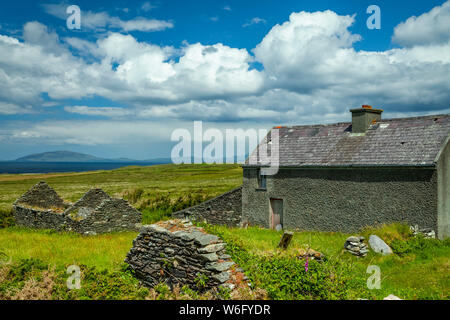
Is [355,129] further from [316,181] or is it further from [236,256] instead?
[236,256]

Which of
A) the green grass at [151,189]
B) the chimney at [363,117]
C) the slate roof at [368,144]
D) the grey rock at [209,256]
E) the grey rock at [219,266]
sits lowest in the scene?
the green grass at [151,189]

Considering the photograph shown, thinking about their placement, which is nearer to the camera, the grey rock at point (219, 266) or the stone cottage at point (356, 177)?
the grey rock at point (219, 266)

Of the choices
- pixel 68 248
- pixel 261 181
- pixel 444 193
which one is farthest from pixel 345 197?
pixel 68 248

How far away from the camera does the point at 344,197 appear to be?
2155 cm

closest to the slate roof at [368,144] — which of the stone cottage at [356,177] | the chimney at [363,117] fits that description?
the stone cottage at [356,177]

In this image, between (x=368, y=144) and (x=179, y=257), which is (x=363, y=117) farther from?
(x=179, y=257)

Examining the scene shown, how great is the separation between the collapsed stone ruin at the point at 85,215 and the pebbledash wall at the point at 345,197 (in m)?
8.44

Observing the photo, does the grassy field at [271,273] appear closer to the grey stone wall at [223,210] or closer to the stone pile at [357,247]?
the stone pile at [357,247]

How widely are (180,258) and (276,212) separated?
16.0 m

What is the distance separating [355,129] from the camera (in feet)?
77.9

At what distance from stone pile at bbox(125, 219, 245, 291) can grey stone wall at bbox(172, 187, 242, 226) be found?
1570 centimetres

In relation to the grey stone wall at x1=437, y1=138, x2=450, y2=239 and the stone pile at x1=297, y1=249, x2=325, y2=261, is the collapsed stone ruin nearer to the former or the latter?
the stone pile at x1=297, y1=249, x2=325, y2=261

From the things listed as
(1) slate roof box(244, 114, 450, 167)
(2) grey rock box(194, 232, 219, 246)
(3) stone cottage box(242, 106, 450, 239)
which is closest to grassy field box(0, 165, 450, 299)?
(2) grey rock box(194, 232, 219, 246)

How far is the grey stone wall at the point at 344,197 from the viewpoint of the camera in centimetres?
1886
